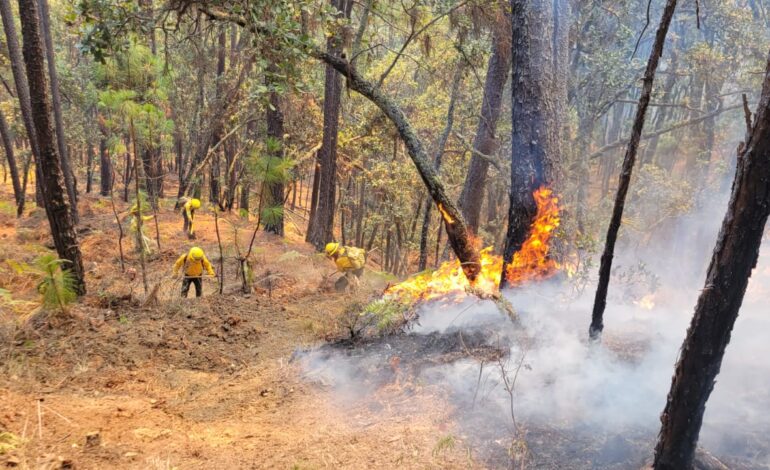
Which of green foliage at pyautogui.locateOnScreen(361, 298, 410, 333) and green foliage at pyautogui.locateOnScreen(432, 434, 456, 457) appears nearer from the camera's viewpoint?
green foliage at pyautogui.locateOnScreen(432, 434, 456, 457)

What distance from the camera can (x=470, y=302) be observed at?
727 centimetres

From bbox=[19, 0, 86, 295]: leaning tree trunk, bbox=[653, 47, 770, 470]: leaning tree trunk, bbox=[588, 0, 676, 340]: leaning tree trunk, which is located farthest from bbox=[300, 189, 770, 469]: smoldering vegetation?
bbox=[19, 0, 86, 295]: leaning tree trunk

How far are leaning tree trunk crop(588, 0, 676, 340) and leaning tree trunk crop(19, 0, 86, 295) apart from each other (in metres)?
7.45

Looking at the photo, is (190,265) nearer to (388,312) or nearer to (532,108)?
(388,312)

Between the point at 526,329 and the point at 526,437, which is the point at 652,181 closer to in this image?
the point at 526,329

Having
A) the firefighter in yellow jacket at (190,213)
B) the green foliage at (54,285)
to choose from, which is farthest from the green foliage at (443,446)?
the firefighter in yellow jacket at (190,213)

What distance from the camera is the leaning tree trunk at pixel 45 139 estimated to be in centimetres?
649

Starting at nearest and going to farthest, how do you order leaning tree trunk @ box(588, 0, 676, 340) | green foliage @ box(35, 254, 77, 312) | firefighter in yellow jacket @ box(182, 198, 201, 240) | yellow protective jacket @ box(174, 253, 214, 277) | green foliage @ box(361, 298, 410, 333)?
leaning tree trunk @ box(588, 0, 676, 340)
green foliage @ box(35, 254, 77, 312)
green foliage @ box(361, 298, 410, 333)
yellow protective jacket @ box(174, 253, 214, 277)
firefighter in yellow jacket @ box(182, 198, 201, 240)

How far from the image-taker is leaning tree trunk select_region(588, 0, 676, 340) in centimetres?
449

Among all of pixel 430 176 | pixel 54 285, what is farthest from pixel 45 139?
pixel 430 176

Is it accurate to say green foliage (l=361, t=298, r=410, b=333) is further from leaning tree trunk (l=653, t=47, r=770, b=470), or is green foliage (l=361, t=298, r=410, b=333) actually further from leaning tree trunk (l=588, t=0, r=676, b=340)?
leaning tree trunk (l=653, t=47, r=770, b=470)

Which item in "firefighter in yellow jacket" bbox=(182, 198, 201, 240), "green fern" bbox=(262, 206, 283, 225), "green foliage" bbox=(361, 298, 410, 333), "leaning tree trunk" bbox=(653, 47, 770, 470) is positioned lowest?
"firefighter in yellow jacket" bbox=(182, 198, 201, 240)

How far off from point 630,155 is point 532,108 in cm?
215

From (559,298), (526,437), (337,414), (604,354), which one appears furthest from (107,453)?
(559,298)
